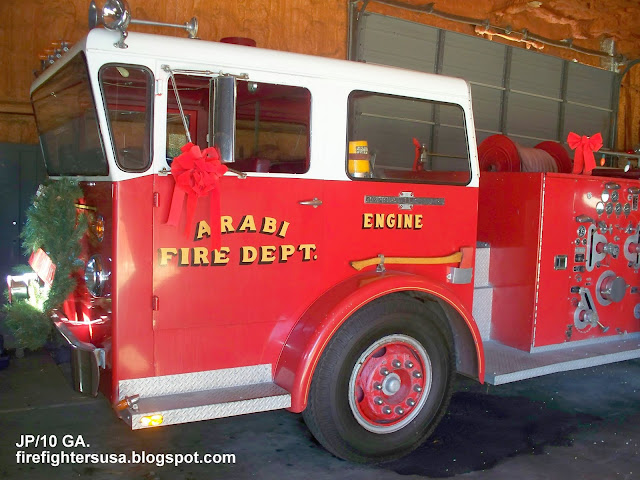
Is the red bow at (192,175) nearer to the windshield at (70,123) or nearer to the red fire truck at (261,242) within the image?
the red fire truck at (261,242)

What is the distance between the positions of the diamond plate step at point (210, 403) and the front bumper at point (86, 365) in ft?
0.81

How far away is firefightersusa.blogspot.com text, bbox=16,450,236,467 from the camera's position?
143 inches

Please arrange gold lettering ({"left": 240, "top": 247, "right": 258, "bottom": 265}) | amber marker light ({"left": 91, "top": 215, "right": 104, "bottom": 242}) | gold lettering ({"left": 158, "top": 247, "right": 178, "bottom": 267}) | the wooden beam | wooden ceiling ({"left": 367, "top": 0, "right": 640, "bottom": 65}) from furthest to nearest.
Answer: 1. wooden ceiling ({"left": 367, "top": 0, "right": 640, "bottom": 65})
2. the wooden beam
3. gold lettering ({"left": 240, "top": 247, "right": 258, "bottom": 265})
4. amber marker light ({"left": 91, "top": 215, "right": 104, "bottom": 242})
5. gold lettering ({"left": 158, "top": 247, "right": 178, "bottom": 267})

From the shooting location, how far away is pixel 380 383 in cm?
360

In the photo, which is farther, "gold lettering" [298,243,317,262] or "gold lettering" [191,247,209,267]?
"gold lettering" [298,243,317,262]

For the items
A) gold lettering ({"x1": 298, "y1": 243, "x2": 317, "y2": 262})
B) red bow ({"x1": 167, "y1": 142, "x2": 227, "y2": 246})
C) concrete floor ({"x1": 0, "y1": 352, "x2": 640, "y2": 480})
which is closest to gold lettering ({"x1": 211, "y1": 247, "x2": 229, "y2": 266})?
red bow ({"x1": 167, "y1": 142, "x2": 227, "y2": 246})

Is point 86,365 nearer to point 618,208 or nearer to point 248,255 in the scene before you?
point 248,255

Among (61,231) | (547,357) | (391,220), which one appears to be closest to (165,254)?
(61,231)

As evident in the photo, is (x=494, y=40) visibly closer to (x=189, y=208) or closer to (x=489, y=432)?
(x=489, y=432)

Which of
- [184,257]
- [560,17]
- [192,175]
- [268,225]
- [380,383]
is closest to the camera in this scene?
[192,175]

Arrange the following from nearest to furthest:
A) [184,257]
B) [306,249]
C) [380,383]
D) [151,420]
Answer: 1. [151,420]
2. [184,257]
3. [306,249]
4. [380,383]

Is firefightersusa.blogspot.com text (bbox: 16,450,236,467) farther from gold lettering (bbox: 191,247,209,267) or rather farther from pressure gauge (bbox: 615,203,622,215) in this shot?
pressure gauge (bbox: 615,203,622,215)

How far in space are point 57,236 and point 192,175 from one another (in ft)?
3.45

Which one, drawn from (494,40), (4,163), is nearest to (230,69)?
(4,163)
